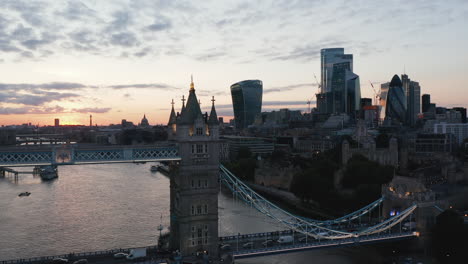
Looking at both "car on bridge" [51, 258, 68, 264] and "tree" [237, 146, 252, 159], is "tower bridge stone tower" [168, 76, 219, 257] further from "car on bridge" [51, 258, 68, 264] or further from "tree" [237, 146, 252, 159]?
"tree" [237, 146, 252, 159]

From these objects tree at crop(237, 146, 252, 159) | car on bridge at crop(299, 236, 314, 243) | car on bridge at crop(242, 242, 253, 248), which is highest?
tree at crop(237, 146, 252, 159)

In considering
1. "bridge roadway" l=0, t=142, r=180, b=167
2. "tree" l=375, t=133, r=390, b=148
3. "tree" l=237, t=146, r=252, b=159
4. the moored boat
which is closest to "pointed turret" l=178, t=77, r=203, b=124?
"bridge roadway" l=0, t=142, r=180, b=167

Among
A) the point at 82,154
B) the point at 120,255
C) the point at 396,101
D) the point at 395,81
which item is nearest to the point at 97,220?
the point at 120,255

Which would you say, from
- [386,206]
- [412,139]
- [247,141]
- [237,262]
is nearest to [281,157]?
[247,141]

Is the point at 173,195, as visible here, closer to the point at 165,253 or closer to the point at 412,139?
the point at 165,253

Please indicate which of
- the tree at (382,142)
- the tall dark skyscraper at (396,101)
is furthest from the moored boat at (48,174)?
the tall dark skyscraper at (396,101)

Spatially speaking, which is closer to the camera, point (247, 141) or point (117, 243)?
point (117, 243)

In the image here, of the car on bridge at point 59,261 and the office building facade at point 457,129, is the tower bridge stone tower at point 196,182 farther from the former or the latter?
the office building facade at point 457,129
